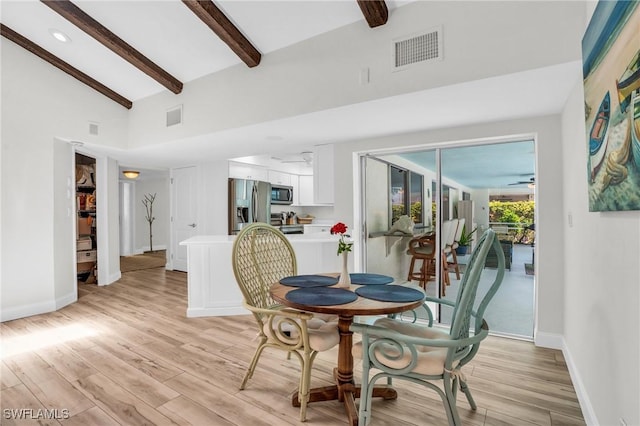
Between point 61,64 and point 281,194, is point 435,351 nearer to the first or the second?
point 61,64

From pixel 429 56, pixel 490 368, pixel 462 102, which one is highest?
pixel 429 56

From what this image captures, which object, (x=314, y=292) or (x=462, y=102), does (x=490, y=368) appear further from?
(x=462, y=102)

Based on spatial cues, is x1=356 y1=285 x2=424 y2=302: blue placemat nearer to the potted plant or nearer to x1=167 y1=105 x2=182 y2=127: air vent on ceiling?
the potted plant

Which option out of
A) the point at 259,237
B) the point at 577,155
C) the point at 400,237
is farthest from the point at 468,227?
the point at 259,237

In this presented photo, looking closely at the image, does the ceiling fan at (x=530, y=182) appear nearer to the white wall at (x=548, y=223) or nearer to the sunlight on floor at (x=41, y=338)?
the white wall at (x=548, y=223)

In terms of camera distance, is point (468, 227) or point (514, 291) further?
point (514, 291)

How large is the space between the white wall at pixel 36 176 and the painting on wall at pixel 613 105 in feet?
17.2

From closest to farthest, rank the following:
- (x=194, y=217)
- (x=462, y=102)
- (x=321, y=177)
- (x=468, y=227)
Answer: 1. (x=462, y=102)
2. (x=468, y=227)
3. (x=321, y=177)
4. (x=194, y=217)

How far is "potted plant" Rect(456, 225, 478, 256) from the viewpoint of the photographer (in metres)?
3.51

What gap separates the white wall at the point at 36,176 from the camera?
368 centimetres

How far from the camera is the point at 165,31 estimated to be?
319 cm

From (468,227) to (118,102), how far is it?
4962 mm

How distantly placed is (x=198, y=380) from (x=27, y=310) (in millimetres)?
3005

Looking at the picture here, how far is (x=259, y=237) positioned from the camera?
2.53 meters
